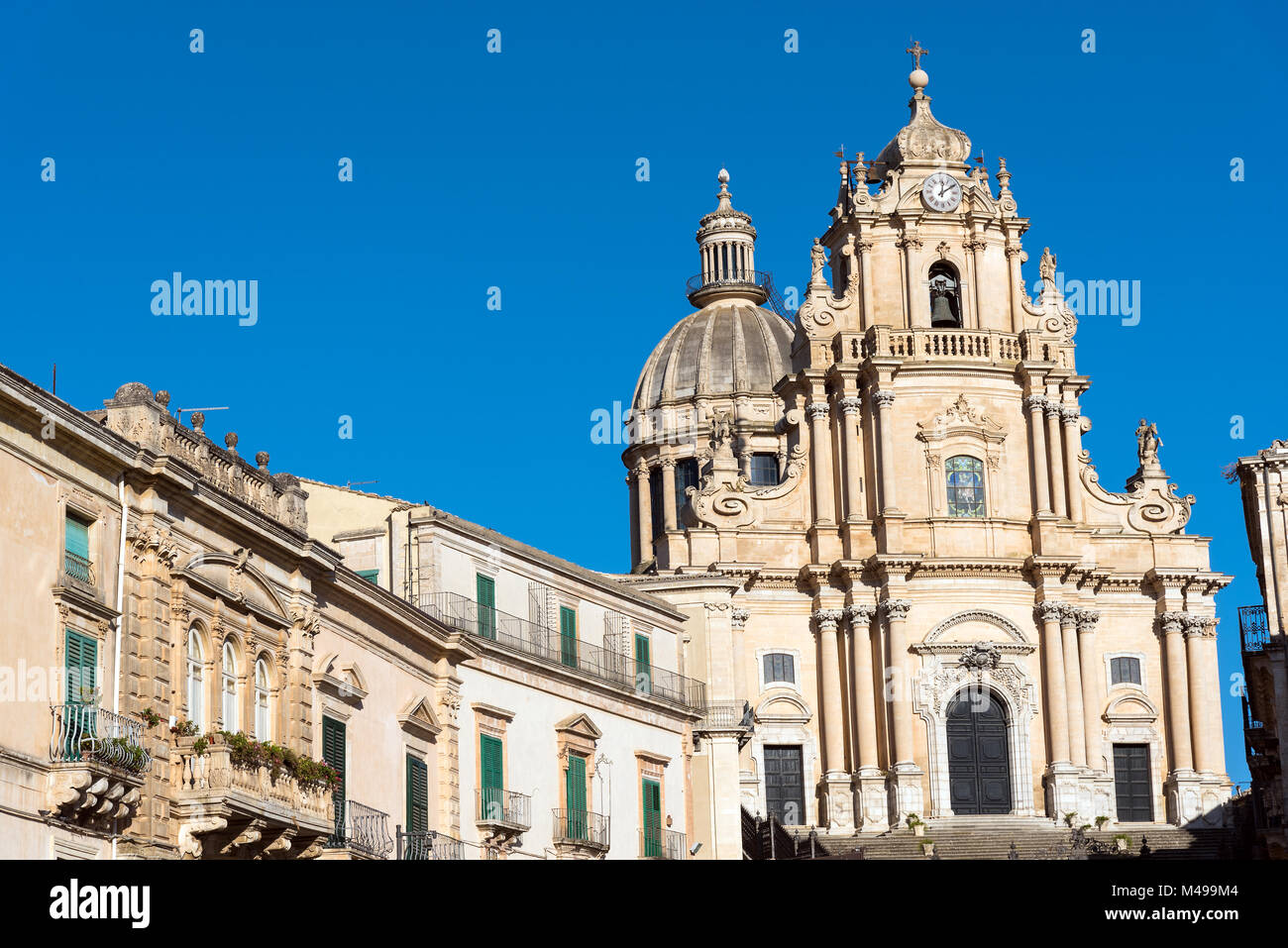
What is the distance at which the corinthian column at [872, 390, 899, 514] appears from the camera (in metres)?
70.7

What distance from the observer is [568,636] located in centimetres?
5456

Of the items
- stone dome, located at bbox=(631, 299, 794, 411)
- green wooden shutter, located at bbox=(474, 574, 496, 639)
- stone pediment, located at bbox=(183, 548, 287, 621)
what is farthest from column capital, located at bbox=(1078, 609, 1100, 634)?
stone pediment, located at bbox=(183, 548, 287, 621)

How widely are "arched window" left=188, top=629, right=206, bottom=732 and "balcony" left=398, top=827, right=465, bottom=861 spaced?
7465 mm

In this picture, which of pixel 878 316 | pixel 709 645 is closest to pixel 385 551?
pixel 709 645

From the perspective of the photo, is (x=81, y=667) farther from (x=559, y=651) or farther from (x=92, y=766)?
(x=559, y=651)

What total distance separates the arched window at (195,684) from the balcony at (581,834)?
14.5 metres

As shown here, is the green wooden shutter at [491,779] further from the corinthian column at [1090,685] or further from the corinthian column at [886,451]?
the corinthian column at [1090,685]

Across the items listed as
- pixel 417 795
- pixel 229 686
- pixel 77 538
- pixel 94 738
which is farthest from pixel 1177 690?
pixel 94 738

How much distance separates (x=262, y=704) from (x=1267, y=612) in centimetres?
3917

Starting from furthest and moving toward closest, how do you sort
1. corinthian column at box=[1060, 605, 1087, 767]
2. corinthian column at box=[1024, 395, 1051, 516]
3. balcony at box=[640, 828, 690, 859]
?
corinthian column at box=[1024, 395, 1051, 516] < corinthian column at box=[1060, 605, 1087, 767] < balcony at box=[640, 828, 690, 859]

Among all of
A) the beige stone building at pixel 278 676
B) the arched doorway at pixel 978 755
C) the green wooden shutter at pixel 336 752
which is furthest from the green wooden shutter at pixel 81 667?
the arched doorway at pixel 978 755

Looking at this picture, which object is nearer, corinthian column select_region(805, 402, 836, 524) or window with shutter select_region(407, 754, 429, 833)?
window with shutter select_region(407, 754, 429, 833)

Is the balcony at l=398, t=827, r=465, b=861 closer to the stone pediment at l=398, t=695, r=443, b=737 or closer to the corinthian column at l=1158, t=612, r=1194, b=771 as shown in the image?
the stone pediment at l=398, t=695, r=443, b=737
